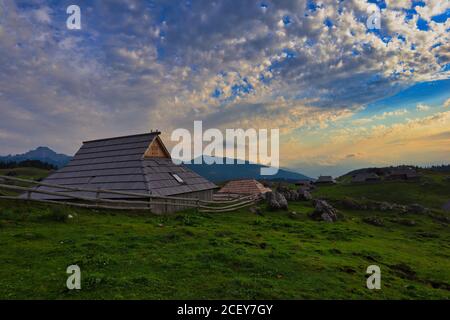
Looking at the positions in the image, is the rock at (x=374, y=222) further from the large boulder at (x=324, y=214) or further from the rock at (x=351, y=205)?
the rock at (x=351, y=205)

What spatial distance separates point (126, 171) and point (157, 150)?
6.98 metres

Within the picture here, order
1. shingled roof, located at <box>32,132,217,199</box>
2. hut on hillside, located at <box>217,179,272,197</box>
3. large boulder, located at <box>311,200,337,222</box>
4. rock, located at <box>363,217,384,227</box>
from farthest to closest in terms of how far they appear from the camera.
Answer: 1. hut on hillside, located at <box>217,179,272,197</box>
2. rock, located at <box>363,217,384,227</box>
3. large boulder, located at <box>311,200,337,222</box>
4. shingled roof, located at <box>32,132,217,199</box>

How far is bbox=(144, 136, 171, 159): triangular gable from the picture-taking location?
32.7 meters

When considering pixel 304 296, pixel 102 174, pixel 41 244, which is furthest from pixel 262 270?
pixel 102 174

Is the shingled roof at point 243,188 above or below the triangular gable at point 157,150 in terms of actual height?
below

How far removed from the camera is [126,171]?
28.4 metres

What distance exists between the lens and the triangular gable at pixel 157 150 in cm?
3268

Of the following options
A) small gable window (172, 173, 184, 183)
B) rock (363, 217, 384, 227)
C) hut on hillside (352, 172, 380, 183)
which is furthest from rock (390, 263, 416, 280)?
hut on hillside (352, 172, 380, 183)

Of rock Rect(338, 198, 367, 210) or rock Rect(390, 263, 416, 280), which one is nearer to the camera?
rock Rect(390, 263, 416, 280)

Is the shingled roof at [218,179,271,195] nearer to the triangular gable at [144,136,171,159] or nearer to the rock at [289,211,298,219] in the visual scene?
the rock at [289,211,298,219]

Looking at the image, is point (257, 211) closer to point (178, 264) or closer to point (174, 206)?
point (174, 206)

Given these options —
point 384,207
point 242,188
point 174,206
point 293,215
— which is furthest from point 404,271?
point 242,188

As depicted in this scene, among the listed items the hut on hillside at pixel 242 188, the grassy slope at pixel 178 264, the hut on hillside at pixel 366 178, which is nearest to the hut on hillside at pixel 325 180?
the hut on hillside at pixel 366 178
